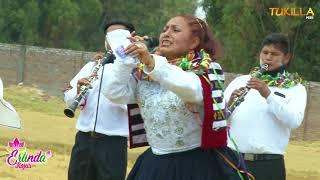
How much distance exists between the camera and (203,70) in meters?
3.11

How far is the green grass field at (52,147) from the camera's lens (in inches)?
330

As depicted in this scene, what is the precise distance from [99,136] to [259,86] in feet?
4.75

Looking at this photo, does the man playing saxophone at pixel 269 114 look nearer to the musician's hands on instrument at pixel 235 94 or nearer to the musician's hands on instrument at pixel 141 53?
the musician's hands on instrument at pixel 235 94

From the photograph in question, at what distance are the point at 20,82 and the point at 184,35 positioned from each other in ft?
73.7

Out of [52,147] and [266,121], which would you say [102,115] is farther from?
[52,147]

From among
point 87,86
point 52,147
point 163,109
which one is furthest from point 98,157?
point 52,147

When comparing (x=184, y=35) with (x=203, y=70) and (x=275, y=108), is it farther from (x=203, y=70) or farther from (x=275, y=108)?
(x=275, y=108)

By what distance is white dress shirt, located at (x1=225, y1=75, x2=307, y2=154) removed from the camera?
4375 millimetres

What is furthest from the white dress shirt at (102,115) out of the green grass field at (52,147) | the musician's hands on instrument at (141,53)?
the green grass field at (52,147)

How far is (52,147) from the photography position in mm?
11219

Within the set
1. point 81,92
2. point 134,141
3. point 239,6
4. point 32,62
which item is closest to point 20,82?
point 32,62

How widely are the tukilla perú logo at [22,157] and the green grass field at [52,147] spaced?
102 mm

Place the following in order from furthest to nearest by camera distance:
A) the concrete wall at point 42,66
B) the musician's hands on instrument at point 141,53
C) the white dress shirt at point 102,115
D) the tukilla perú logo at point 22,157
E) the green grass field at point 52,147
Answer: the concrete wall at point 42,66 → the tukilla perú logo at point 22,157 → the green grass field at point 52,147 → the white dress shirt at point 102,115 → the musician's hands on instrument at point 141,53

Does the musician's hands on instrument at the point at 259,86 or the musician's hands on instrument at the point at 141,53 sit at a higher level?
the musician's hands on instrument at the point at 141,53
